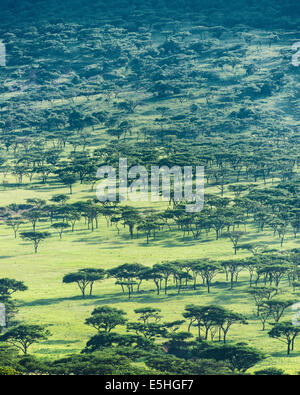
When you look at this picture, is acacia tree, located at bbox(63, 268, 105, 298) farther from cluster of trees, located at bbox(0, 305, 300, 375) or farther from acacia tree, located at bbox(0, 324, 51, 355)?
acacia tree, located at bbox(0, 324, 51, 355)

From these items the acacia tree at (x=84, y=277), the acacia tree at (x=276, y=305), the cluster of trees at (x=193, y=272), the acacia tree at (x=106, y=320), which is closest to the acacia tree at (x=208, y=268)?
the cluster of trees at (x=193, y=272)

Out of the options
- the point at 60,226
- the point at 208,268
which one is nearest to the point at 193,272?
the point at 208,268

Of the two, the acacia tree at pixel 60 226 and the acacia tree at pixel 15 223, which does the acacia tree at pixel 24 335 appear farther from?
the acacia tree at pixel 15 223

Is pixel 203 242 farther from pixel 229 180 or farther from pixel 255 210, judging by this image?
pixel 229 180

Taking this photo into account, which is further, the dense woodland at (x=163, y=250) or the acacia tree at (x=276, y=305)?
the acacia tree at (x=276, y=305)

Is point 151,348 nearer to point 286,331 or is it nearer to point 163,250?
point 286,331

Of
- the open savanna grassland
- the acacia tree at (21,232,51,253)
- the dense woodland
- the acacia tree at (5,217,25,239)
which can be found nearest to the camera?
the dense woodland

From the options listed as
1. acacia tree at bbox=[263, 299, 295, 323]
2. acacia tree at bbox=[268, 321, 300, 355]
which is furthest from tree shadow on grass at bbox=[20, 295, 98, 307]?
acacia tree at bbox=[268, 321, 300, 355]
